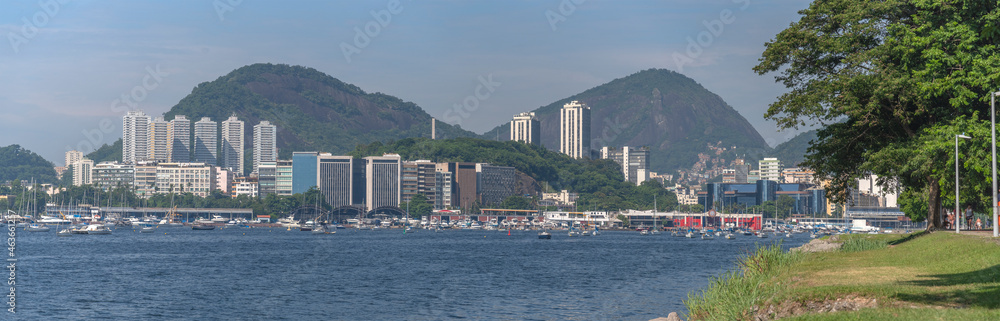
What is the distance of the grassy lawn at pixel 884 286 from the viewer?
72.9 ft

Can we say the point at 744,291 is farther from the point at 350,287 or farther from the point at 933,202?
the point at 350,287

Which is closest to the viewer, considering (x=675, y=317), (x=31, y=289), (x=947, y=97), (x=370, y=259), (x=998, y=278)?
(x=998, y=278)

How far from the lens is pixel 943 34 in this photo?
141 ft

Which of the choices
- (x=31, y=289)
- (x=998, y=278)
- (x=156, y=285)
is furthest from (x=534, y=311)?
(x=31, y=289)

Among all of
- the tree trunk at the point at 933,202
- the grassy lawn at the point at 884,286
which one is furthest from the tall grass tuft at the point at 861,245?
the grassy lawn at the point at 884,286

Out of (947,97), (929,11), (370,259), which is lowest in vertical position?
(370,259)

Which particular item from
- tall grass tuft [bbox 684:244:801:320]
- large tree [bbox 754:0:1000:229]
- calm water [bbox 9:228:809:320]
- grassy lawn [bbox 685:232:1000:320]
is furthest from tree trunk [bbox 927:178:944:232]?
tall grass tuft [bbox 684:244:801:320]

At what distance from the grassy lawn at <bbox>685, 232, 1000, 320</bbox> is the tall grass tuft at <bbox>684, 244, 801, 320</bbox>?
0.03m

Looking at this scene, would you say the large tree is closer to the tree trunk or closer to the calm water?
the tree trunk

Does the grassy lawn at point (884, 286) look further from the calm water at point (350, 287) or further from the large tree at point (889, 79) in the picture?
the calm water at point (350, 287)

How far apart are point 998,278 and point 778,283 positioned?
792 cm

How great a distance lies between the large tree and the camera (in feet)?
140

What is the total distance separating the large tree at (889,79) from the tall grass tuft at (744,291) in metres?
9.26

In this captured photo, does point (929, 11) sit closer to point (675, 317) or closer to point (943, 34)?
point (943, 34)
